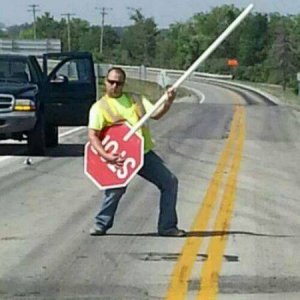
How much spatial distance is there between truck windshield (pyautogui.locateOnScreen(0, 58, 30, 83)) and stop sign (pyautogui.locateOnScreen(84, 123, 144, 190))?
11921 millimetres

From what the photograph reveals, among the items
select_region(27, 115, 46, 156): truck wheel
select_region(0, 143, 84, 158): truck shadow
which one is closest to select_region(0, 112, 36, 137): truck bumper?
select_region(27, 115, 46, 156): truck wheel

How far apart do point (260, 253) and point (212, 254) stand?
1.58ft

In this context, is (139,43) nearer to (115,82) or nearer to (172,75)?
(172,75)

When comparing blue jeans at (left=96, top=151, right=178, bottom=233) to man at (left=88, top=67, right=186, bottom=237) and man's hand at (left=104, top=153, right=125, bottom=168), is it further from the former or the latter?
man's hand at (left=104, top=153, right=125, bottom=168)

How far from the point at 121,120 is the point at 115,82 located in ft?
1.21

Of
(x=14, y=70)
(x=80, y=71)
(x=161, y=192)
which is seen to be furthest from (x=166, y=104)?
(x=80, y=71)

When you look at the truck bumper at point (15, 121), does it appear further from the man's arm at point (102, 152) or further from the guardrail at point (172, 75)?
the guardrail at point (172, 75)

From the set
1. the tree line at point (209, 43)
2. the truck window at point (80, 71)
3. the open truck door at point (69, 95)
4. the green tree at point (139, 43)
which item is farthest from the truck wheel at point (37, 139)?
the green tree at point (139, 43)

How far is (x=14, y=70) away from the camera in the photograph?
23234mm

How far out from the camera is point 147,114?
11117 millimetres

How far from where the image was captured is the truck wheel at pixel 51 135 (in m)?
24.6

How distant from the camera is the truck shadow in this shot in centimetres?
2355

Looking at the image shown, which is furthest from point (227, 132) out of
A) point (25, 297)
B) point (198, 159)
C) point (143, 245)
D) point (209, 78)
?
point (209, 78)

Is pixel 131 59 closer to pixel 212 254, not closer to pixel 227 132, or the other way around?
pixel 227 132
